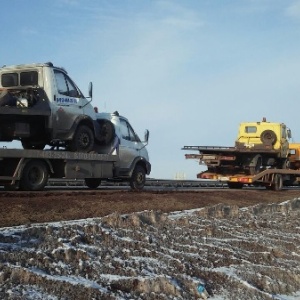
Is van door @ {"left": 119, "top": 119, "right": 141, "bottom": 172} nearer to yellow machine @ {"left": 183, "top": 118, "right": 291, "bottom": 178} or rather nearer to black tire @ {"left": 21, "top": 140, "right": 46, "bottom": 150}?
black tire @ {"left": 21, "top": 140, "right": 46, "bottom": 150}

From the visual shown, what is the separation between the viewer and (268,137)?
79.5 feet

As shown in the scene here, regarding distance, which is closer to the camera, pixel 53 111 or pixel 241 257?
pixel 241 257

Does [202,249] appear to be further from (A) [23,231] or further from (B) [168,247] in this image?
(A) [23,231]

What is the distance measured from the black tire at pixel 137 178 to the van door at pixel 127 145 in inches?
15.9

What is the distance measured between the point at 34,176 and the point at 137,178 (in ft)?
15.6

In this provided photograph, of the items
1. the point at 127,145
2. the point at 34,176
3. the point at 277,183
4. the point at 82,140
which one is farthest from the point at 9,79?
the point at 277,183

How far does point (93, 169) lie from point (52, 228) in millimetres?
8162

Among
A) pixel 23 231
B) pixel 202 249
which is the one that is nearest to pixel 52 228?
pixel 23 231

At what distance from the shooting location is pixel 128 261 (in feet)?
19.6

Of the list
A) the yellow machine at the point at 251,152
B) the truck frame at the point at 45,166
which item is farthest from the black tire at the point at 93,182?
the yellow machine at the point at 251,152

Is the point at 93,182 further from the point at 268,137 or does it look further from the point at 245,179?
the point at 268,137

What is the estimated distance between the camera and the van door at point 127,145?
1635cm

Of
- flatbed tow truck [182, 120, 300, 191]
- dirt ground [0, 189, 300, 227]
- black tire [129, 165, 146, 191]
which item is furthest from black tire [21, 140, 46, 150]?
flatbed tow truck [182, 120, 300, 191]

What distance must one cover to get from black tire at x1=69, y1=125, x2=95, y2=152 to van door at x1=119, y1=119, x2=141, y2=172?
1.64 m
